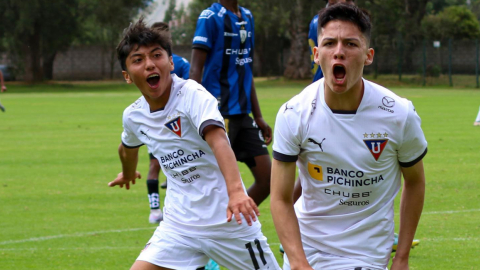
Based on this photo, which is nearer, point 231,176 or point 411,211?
point 411,211

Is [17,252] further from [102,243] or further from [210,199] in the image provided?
[210,199]

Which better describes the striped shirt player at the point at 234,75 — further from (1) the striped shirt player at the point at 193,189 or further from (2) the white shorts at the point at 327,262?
(2) the white shorts at the point at 327,262

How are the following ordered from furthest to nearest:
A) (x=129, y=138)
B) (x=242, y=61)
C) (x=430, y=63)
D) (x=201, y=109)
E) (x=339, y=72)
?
(x=430, y=63), (x=242, y=61), (x=129, y=138), (x=201, y=109), (x=339, y=72)

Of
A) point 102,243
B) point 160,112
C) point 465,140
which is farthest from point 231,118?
point 465,140

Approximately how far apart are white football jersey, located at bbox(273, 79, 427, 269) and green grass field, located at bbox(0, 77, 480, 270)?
8.53ft

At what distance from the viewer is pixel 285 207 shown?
3414 mm

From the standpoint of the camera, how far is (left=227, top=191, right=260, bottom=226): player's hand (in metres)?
3.67

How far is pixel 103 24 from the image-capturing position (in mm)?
48688

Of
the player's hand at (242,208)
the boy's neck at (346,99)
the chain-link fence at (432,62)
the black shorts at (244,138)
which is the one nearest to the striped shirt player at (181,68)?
the black shorts at (244,138)

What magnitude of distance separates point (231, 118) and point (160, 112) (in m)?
2.35

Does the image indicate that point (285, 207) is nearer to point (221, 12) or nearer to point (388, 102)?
point (388, 102)

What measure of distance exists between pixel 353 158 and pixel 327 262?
21.3 inches

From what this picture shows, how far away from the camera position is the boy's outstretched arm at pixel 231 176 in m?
3.69

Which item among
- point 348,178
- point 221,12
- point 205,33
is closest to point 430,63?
point 221,12
